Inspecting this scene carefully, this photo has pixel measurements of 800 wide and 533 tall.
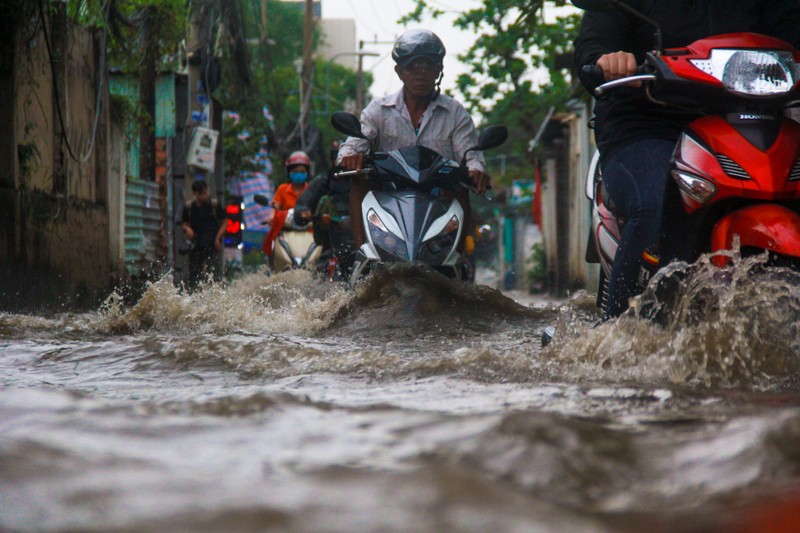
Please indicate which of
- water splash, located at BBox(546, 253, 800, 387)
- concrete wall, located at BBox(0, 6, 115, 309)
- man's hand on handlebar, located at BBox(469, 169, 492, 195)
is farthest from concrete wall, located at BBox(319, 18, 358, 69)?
water splash, located at BBox(546, 253, 800, 387)

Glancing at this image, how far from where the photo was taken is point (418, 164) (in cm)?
605

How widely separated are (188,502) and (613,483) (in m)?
0.64

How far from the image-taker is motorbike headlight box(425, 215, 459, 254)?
5980 mm

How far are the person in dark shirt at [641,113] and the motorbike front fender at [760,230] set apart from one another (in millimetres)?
171

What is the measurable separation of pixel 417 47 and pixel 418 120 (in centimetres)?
48

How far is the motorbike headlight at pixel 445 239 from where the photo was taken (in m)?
5.98

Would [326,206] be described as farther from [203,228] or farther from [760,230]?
[760,230]

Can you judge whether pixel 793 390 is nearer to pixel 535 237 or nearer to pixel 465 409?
pixel 465 409

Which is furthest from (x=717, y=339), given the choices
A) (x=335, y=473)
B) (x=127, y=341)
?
(x=127, y=341)

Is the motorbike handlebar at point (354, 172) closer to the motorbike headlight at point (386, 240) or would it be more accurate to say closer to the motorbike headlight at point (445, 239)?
the motorbike headlight at point (386, 240)

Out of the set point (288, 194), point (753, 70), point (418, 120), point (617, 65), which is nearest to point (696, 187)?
point (753, 70)

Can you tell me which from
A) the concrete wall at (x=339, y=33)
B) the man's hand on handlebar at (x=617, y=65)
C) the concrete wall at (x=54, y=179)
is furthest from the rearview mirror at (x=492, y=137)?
the concrete wall at (x=339, y=33)

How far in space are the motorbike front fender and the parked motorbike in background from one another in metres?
2.75

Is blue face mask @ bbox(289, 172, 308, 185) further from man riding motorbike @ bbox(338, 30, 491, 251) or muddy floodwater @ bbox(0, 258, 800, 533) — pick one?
muddy floodwater @ bbox(0, 258, 800, 533)
